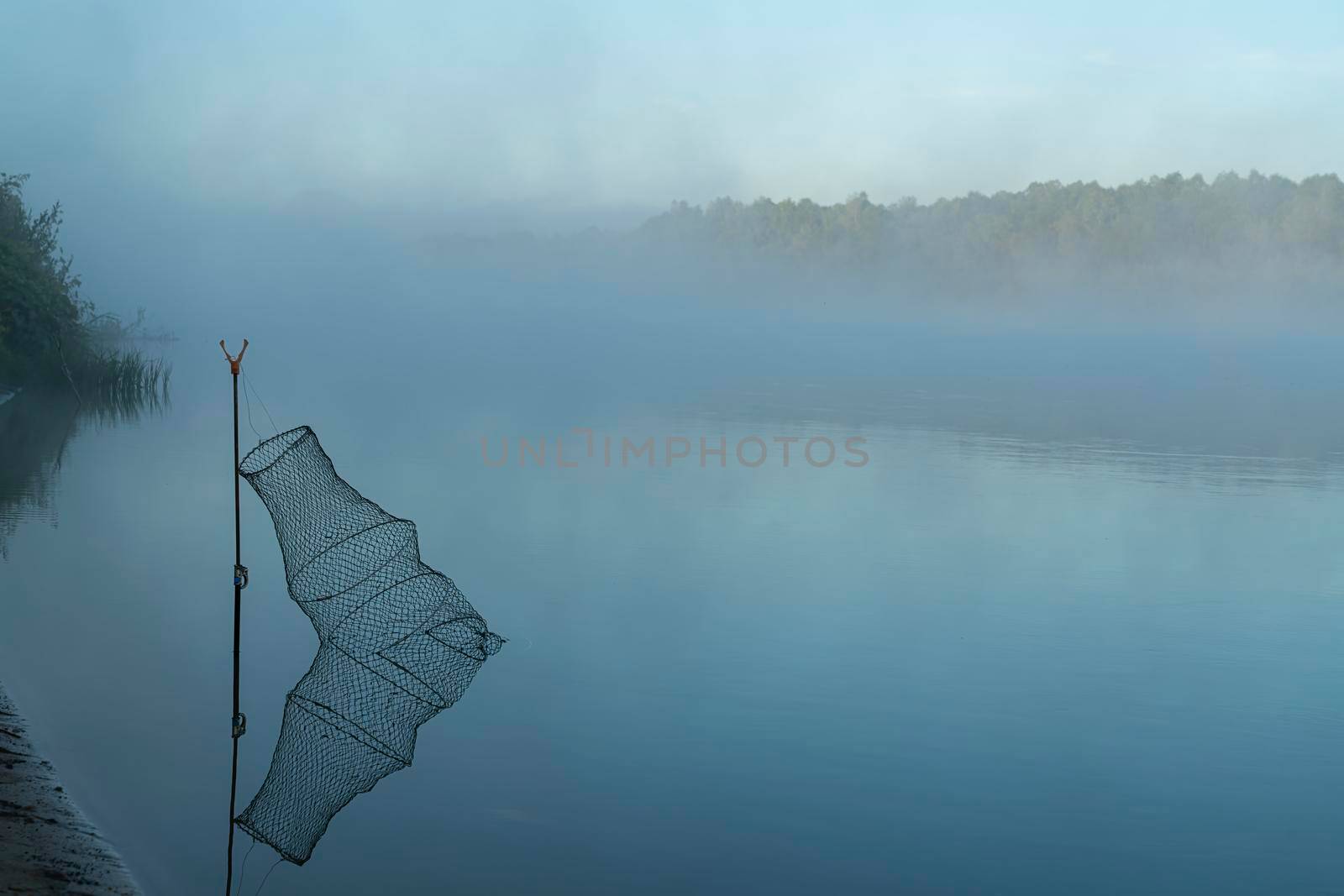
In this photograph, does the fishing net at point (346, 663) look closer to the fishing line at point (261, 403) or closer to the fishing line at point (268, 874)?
the fishing line at point (268, 874)

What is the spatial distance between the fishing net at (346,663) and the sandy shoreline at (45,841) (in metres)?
0.72

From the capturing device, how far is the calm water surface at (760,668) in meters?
6.20

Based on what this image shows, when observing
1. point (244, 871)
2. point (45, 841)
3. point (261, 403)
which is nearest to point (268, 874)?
point (244, 871)

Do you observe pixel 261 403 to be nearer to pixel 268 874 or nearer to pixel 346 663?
pixel 346 663

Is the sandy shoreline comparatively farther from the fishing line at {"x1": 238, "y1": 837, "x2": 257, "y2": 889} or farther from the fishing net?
the fishing net

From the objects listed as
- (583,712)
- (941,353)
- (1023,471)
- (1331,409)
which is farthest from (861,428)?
(941,353)

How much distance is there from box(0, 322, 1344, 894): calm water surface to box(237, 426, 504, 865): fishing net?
0.48 ft

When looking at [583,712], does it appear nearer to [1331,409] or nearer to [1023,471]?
[1023,471]

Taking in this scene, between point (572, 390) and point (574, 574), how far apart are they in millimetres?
25921

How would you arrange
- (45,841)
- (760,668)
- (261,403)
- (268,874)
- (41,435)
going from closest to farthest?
(45,841)
(268,874)
(760,668)
(41,435)
(261,403)

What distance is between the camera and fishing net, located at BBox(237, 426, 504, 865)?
6.76m

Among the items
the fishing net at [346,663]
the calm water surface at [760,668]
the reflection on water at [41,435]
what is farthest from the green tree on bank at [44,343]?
the fishing net at [346,663]

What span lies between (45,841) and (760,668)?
4491 millimetres

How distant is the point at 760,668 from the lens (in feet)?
29.5
